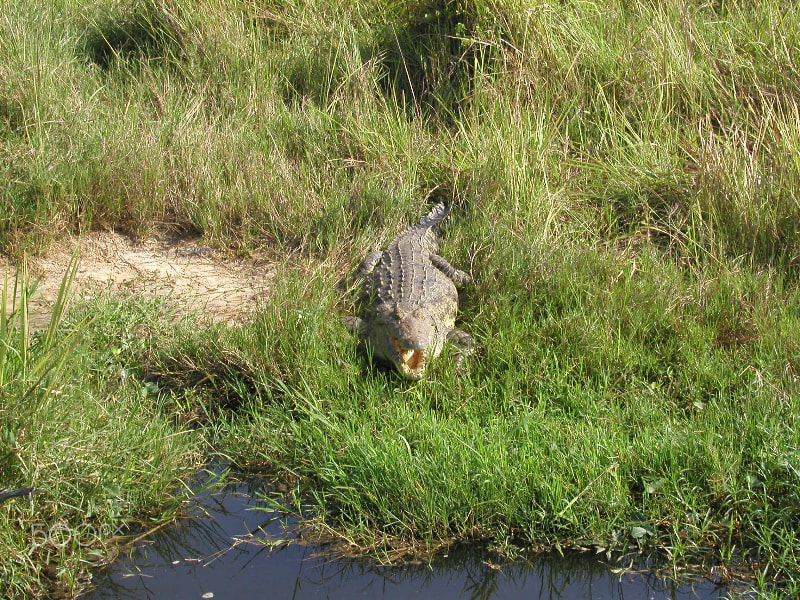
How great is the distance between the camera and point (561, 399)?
4.16m

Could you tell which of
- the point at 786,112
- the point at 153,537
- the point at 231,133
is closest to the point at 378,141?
the point at 231,133

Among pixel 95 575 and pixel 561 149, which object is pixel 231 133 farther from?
pixel 95 575

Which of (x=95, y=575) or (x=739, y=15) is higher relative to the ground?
(x=739, y=15)

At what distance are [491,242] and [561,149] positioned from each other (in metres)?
1.14

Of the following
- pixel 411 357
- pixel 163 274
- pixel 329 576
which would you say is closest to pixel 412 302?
pixel 411 357

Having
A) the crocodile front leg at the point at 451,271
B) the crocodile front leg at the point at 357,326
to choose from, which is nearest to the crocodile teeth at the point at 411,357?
the crocodile front leg at the point at 357,326

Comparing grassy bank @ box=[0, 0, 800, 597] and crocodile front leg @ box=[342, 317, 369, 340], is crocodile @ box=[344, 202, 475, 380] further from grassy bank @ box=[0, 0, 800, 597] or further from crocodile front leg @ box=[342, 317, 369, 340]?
grassy bank @ box=[0, 0, 800, 597]

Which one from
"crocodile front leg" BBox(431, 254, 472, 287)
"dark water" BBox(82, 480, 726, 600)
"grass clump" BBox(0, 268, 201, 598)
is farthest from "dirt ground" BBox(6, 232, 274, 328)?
"dark water" BBox(82, 480, 726, 600)

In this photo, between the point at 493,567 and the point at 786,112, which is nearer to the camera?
the point at 493,567

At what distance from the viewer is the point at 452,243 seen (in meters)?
5.45

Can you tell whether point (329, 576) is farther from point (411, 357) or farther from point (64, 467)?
point (411, 357)

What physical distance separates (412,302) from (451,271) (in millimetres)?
521

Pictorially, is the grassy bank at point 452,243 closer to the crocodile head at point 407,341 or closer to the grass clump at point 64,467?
the grass clump at point 64,467

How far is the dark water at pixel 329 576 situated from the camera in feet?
10.5
